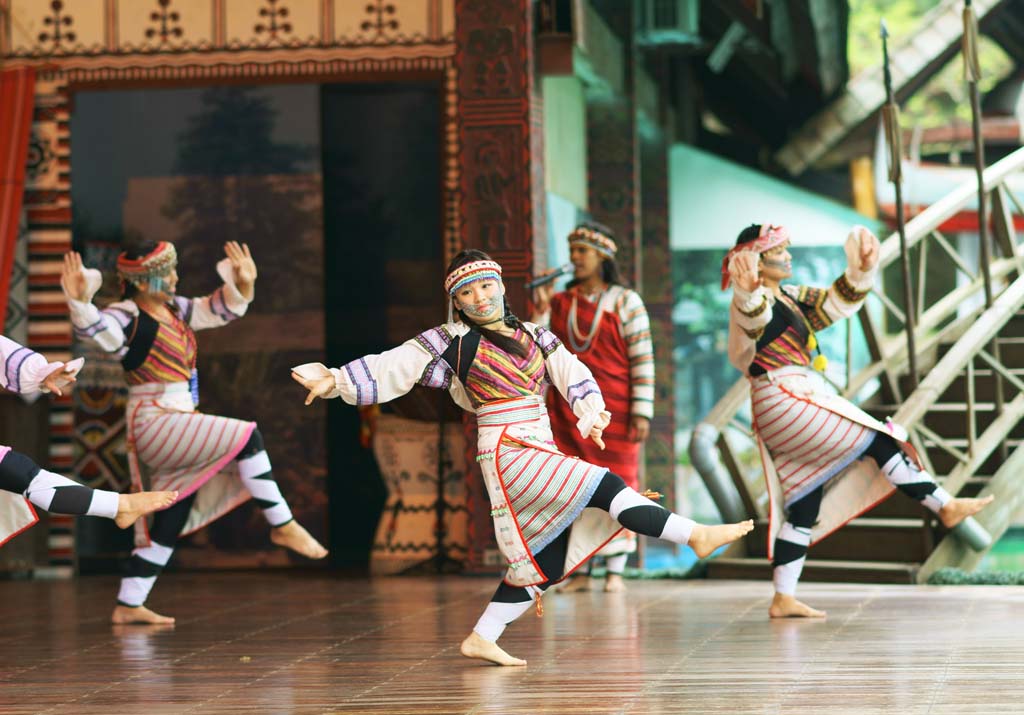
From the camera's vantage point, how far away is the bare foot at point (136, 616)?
21.5 ft

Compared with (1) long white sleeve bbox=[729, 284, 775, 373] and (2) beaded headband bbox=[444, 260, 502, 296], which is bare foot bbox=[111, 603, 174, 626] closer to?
(2) beaded headband bbox=[444, 260, 502, 296]

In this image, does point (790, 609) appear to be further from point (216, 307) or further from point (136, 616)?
point (216, 307)

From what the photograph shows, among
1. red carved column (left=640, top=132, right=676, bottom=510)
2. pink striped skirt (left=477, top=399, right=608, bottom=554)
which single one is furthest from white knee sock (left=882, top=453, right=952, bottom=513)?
red carved column (left=640, top=132, right=676, bottom=510)

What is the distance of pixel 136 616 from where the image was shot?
6559mm

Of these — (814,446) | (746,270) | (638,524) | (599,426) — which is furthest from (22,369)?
(814,446)

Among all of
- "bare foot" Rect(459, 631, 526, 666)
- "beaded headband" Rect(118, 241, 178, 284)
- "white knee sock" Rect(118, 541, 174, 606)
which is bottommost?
"bare foot" Rect(459, 631, 526, 666)

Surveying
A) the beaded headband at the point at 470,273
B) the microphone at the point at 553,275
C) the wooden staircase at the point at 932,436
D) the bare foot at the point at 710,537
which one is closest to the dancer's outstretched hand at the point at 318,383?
the beaded headband at the point at 470,273

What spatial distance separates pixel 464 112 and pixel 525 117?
310 mm

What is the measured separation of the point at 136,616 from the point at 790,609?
2567 millimetres

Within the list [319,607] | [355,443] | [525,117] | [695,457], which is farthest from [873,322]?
[319,607]

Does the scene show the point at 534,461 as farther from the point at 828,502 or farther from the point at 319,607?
the point at 319,607

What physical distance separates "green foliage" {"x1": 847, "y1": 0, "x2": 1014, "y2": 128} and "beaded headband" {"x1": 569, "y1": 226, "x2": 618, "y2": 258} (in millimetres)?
18093

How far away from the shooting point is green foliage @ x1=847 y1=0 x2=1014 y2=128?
25.7 meters

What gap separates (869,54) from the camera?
90.2 ft
